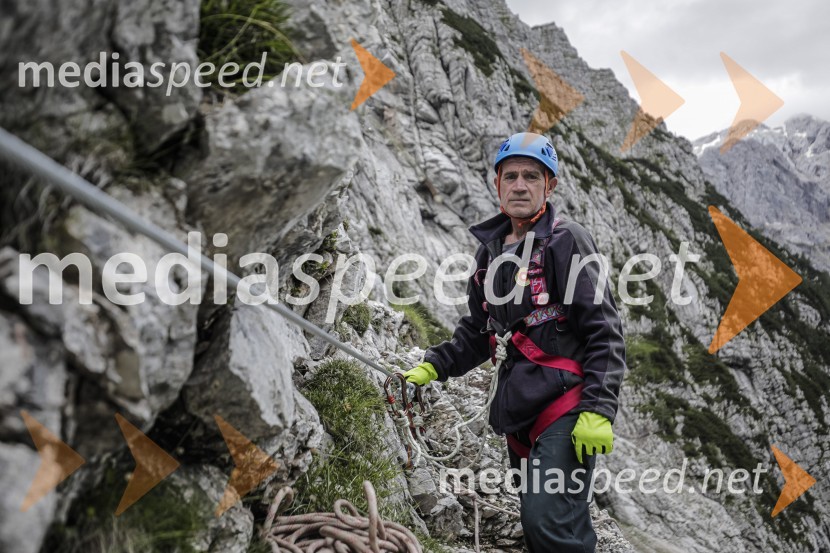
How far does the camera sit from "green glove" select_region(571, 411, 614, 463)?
11.8ft

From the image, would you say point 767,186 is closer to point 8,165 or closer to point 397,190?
point 397,190

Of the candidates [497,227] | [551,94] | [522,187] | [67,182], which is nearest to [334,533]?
[67,182]

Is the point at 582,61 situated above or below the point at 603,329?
above

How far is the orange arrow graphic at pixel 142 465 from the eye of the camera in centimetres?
220

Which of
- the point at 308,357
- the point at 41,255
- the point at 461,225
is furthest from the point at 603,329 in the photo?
the point at 461,225

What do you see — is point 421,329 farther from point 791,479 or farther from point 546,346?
point 791,479

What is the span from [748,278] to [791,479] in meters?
26.1

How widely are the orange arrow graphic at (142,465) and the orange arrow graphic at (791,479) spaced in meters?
44.7

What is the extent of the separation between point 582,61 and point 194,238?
3769 inches

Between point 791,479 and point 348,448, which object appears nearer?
point 348,448

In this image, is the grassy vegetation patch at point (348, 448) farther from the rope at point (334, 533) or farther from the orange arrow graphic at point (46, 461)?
the orange arrow graphic at point (46, 461)

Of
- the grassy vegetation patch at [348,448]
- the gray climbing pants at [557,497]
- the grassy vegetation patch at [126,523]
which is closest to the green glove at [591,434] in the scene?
the gray climbing pants at [557,497]

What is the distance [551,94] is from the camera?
63688 millimetres

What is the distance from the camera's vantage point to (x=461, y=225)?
96.7ft
